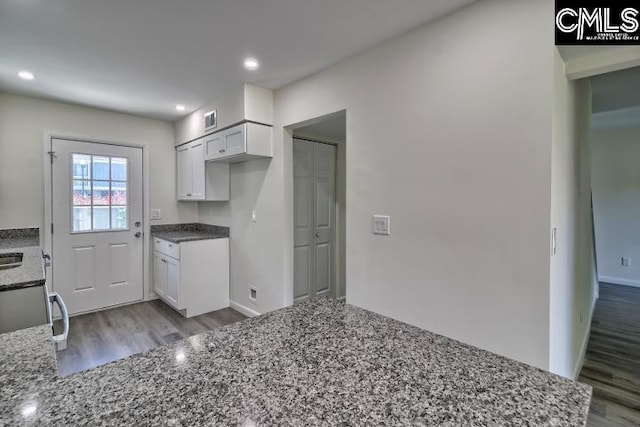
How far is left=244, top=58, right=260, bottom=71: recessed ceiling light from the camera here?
8.02ft

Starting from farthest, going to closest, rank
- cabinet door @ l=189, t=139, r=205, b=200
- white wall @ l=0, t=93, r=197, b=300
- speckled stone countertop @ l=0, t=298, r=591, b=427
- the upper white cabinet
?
1. cabinet door @ l=189, t=139, r=205, b=200
2. white wall @ l=0, t=93, r=197, b=300
3. the upper white cabinet
4. speckled stone countertop @ l=0, t=298, r=591, b=427

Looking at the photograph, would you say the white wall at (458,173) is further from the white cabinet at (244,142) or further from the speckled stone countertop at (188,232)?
the speckled stone countertop at (188,232)

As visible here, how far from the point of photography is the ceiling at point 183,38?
1.77 m

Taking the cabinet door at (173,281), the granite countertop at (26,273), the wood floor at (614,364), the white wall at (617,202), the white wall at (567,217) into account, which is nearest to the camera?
the granite countertop at (26,273)

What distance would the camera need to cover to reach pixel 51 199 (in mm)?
3373

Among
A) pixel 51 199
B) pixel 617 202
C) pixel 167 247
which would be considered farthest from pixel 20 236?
pixel 617 202

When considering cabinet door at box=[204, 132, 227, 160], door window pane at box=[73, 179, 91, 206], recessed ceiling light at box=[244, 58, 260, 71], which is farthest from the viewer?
door window pane at box=[73, 179, 91, 206]

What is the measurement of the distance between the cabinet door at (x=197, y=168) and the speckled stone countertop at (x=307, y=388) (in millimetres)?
3044

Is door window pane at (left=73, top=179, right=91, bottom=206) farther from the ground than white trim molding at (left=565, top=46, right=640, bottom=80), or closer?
closer

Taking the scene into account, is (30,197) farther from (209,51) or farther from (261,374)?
(261,374)

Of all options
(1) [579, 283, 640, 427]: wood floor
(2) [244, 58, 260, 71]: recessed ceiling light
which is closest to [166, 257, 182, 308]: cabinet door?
(2) [244, 58, 260, 71]: recessed ceiling light

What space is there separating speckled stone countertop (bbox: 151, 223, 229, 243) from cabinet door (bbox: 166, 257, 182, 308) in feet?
0.88

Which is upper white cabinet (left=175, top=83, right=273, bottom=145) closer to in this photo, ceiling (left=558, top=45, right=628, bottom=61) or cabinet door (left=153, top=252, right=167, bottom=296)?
cabinet door (left=153, top=252, right=167, bottom=296)

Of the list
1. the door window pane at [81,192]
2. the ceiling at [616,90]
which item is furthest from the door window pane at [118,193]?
the ceiling at [616,90]
